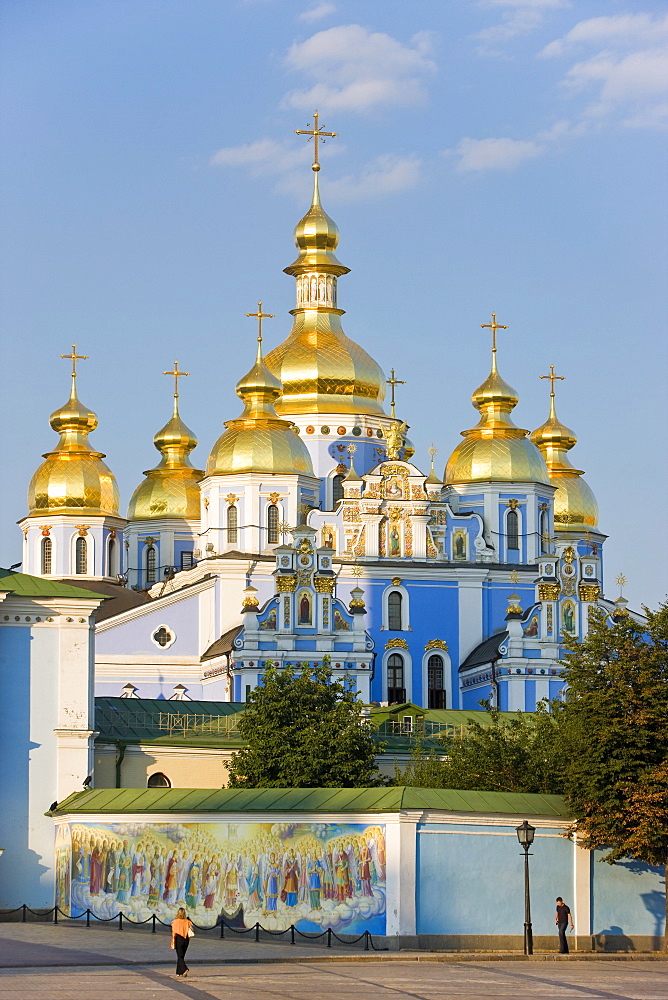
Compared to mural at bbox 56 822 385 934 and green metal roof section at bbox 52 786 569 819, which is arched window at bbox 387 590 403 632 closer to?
green metal roof section at bbox 52 786 569 819

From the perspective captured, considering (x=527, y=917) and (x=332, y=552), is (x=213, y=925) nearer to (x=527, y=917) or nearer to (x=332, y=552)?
(x=527, y=917)

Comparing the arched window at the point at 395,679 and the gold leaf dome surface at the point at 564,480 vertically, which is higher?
the gold leaf dome surface at the point at 564,480

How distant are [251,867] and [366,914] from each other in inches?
87.1

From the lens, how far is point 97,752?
41.6m

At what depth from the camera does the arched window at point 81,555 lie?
231 feet

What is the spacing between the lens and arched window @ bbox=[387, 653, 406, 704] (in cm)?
6128

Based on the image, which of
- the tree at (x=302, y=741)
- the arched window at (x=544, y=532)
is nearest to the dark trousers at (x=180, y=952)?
the tree at (x=302, y=741)

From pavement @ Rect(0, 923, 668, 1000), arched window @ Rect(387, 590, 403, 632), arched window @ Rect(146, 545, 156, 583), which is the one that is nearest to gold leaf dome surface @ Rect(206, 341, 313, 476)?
arched window @ Rect(387, 590, 403, 632)

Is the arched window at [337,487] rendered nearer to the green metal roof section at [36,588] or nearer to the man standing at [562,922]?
the green metal roof section at [36,588]

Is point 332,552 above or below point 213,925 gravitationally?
above

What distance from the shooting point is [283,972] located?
26656mm

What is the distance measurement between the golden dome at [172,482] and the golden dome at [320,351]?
5406 mm

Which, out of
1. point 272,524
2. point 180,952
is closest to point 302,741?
point 180,952

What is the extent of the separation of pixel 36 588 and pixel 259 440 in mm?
25503
